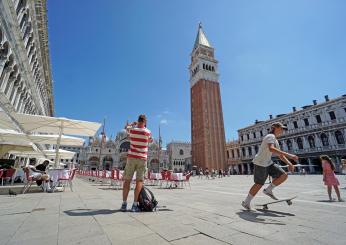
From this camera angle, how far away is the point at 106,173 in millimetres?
12820

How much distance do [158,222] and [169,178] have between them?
25.6 ft

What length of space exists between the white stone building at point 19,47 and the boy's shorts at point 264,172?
37.1 ft

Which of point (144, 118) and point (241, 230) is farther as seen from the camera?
point (144, 118)

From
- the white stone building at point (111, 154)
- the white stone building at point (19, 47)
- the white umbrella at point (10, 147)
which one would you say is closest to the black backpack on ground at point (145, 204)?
the white stone building at point (19, 47)

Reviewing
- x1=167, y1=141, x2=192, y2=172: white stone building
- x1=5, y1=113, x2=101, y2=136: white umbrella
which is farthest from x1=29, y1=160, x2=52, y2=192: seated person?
x1=167, y1=141, x2=192, y2=172: white stone building

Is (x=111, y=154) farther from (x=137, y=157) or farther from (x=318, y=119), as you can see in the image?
(x=137, y=157)

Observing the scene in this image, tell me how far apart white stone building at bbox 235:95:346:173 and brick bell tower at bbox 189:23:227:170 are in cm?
1123

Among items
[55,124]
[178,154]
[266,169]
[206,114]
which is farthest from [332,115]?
[178,154]

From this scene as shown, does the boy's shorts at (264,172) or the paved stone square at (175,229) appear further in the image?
the boy's shorts at (264,172)

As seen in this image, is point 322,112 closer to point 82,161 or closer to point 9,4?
point 9,4

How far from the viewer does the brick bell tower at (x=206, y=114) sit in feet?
158

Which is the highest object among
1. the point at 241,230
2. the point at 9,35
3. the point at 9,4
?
the point at 9,4

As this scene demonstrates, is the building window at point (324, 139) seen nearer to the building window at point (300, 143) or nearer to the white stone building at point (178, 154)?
the building window at point (300, 143)

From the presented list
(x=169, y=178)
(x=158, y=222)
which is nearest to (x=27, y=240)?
(x=158, y=222)
